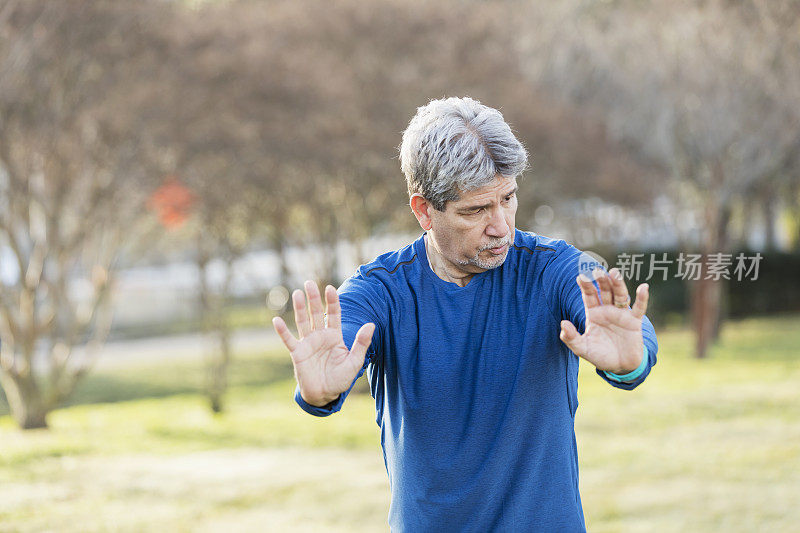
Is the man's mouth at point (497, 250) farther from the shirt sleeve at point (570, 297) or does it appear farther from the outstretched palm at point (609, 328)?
the outstretched palm at point (609, 328)

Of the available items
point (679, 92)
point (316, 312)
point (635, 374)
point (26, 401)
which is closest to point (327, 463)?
point (26, 401)

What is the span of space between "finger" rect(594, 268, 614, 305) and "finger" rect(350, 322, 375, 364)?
Answer: 570mm

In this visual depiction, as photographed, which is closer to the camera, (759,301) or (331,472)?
(331,472)

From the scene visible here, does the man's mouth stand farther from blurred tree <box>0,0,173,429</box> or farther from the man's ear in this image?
blurred tree <box>0,0,173,429</box>

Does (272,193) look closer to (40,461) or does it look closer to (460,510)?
(40,461)

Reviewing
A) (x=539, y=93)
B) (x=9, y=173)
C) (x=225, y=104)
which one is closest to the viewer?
(x=9, y=173)

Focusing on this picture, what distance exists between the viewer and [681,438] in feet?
32.7

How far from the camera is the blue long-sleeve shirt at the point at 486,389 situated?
2.42 meters

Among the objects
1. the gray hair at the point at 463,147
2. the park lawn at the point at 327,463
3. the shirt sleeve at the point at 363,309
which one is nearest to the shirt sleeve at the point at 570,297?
the gray hair at the point at 463,147

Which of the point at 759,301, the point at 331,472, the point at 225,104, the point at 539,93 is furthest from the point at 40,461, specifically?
the point at 759,301

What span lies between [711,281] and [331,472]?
35.4 ft

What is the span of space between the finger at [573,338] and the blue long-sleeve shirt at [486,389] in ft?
0.43

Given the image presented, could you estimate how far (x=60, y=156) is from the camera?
1178 centimetres

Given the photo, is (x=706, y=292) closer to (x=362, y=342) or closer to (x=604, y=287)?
(x=604, y=287)
